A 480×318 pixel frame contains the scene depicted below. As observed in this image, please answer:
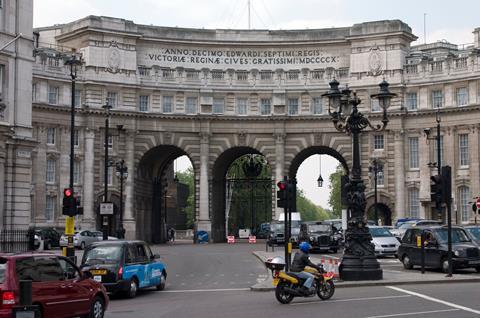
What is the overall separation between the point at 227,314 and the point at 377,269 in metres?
9.71

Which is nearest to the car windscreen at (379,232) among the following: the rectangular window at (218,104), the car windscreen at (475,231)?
the car windscreen at (475,231)

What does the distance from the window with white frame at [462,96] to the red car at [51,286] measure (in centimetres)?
5490

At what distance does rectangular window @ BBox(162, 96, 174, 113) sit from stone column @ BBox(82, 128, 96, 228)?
7.01 metres

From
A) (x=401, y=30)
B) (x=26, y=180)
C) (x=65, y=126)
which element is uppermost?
(x=401, y=30)

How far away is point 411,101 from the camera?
232ft

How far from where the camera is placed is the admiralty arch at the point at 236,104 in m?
67.3

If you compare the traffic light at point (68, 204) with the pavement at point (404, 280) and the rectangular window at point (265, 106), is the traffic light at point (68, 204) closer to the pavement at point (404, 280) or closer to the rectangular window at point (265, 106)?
the pavement at point (404, 280)

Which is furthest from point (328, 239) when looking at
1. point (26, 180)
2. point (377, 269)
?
point (377, 269)

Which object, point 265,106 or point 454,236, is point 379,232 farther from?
point 265,106

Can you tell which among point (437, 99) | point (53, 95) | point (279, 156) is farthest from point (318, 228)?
point (53, 95)

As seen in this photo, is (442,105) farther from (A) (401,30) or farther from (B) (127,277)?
(B) (127,277)

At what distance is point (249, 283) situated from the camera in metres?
29.0

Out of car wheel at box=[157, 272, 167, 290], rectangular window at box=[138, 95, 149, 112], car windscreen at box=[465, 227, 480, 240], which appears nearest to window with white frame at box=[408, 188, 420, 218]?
rectangular window at box=[138, 95, 149, 112]

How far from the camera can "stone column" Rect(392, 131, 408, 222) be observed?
69.5 metres
